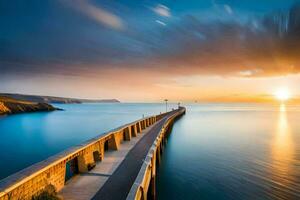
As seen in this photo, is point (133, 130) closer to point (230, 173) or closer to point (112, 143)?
point (112, 143)

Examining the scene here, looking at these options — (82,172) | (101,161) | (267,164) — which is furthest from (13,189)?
(267,164)

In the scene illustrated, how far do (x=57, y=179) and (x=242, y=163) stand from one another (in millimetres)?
15756

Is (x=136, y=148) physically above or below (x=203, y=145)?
above

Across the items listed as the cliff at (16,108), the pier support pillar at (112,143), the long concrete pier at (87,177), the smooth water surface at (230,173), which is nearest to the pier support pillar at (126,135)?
the pier support pillar at (112,143)

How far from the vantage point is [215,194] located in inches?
479

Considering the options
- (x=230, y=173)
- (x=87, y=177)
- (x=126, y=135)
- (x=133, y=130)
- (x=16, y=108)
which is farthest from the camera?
(x=16, y=108)

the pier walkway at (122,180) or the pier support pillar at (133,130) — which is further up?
the pier support pillar at (133,130)

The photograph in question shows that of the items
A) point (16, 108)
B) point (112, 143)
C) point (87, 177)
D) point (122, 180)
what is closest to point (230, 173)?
point (112, 143)

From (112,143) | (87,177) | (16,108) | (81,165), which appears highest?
(112,143)

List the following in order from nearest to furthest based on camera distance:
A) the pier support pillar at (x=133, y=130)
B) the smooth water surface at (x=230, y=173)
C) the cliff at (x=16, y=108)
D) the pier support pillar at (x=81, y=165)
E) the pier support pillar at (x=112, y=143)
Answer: the pier support pillar at (x=81, y=165) → the smooth water surface at (x=230, y=173) → the pier support pillar at (x=112, y=143) → the pier support pillar at (x=133, y=130) → the cliff at (x=16, y=108)

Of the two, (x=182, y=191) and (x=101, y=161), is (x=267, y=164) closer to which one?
(x=182, y=191)

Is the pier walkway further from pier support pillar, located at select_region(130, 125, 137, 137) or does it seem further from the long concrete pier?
pier support pillar, located at select_region(130, 125, 137, 137)

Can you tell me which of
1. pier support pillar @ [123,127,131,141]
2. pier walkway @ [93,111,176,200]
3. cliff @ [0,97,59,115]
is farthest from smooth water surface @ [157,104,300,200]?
cliff @ [0,97,59,115]

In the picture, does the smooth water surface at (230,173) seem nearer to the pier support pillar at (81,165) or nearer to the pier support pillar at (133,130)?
the pier support pillar at (133,130)
